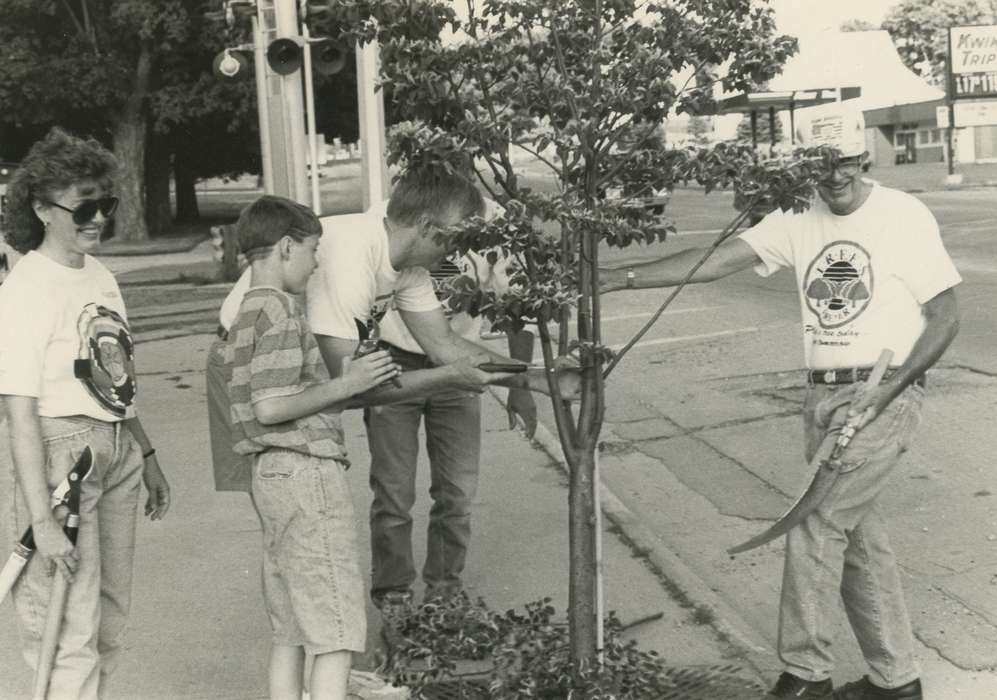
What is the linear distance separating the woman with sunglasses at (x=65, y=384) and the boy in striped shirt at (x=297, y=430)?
0.36m

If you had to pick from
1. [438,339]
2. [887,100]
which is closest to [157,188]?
[887,100]

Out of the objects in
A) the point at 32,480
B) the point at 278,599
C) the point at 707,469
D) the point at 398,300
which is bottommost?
the point at 707,469

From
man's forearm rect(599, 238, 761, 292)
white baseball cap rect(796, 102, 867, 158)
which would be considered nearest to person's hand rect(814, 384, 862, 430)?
man's forearm rect(599, 238, 761, 292)

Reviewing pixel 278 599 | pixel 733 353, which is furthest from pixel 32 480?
pixel 733 353

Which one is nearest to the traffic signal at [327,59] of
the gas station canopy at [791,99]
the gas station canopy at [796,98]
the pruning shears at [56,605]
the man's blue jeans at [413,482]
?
the gas station canopy at [791,99]

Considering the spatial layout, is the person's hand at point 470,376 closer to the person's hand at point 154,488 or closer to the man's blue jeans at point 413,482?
the man's blue jeans at point 413,482

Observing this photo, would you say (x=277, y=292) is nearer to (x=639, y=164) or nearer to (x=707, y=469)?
(x=639, y=164)

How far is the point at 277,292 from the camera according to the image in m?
3.58

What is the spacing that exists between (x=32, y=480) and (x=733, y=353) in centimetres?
825

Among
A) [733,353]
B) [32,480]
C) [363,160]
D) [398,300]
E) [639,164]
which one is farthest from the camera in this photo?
[363,160]

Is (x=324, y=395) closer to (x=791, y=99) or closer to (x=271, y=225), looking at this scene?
(x=271, y=225)

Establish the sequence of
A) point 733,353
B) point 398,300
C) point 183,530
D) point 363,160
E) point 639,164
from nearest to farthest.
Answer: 1. point 639,164
2. point 398,300
3. point 183,530
4. point 733,353
5. point 363,160

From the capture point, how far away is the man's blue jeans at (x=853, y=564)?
13.4ft

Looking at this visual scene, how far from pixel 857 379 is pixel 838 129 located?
766mm
